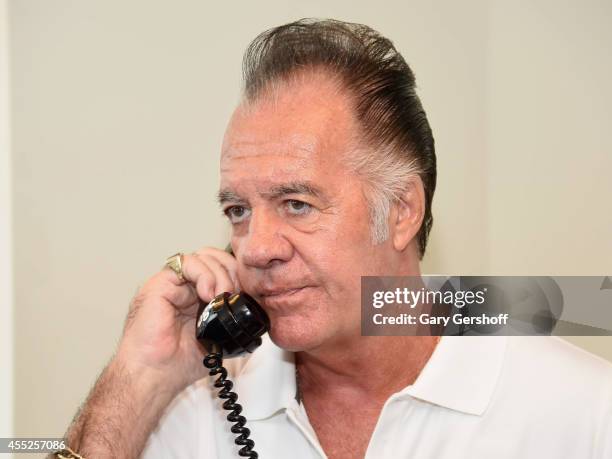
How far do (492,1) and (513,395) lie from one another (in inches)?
43.4

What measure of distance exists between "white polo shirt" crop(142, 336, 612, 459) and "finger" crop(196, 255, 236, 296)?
24 cm

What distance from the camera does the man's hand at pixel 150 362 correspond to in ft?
5.17

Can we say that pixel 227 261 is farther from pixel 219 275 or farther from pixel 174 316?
pixel 174 316

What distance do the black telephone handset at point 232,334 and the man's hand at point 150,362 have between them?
2.9 inches

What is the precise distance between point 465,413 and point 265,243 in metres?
0.58

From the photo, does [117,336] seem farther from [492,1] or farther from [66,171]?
[492,1]

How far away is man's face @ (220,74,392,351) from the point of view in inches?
57.9

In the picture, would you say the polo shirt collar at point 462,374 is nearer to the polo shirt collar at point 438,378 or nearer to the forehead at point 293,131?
the polo shirt collar at point 438,378

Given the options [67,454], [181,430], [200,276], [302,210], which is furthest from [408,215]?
[67,454]

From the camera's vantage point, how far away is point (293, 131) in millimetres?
1482

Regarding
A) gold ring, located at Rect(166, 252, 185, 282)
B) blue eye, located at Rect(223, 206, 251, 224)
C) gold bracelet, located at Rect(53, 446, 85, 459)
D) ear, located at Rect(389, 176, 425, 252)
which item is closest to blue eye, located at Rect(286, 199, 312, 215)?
blue eye, located at Rect(223, 206, 251, 224)

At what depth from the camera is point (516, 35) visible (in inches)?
77.8

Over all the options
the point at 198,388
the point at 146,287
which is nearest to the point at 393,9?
the point at 146,287

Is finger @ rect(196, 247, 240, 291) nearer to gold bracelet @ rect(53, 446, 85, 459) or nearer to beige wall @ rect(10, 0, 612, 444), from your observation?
beige wall @ rect(10, 0, 612, 444)
